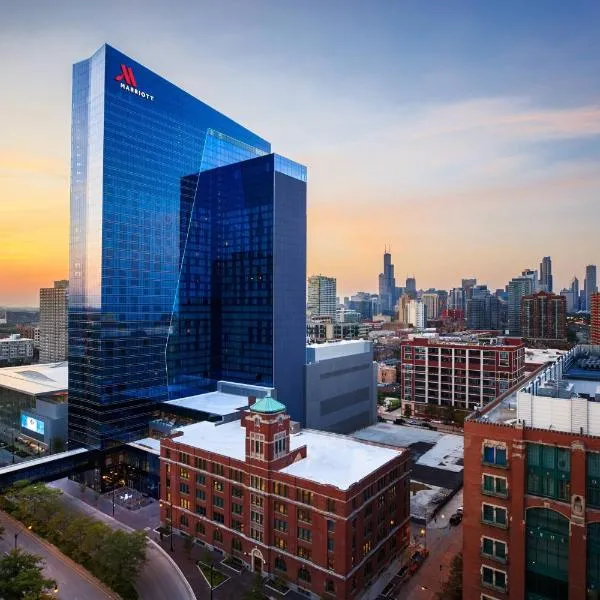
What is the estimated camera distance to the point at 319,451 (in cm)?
6931

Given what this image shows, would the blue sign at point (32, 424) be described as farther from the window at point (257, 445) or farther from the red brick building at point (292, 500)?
the window at point (257, 445)

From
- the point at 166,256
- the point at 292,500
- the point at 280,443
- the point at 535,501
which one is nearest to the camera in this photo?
the point at 535,501

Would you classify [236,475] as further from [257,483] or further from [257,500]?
[257,500]

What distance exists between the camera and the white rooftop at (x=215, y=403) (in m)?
93.2

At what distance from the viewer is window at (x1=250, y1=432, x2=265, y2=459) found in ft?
203

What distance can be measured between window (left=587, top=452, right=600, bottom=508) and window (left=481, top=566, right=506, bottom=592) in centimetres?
1083

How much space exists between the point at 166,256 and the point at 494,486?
8266 centimetres

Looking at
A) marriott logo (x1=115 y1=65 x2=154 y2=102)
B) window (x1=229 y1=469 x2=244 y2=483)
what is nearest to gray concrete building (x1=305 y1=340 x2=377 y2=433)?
window (x1=229 y1=469 x2=244 y2=483)

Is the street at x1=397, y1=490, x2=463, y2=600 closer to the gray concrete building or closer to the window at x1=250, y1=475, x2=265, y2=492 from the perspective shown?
the window at x1=250, y1=475, x2=265, y2=492

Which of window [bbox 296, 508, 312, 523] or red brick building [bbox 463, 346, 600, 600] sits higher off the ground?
red brick building [bbox 463, 346, 600, 600]

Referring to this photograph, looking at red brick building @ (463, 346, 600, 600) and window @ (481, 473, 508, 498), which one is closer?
red brick building @ (463, 346, 600, 600)

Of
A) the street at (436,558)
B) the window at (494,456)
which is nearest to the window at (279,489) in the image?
the street at (436,558)

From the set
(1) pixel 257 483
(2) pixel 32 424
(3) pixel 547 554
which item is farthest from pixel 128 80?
(3) pixel 547 554

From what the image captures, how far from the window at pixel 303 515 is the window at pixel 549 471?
27.5m
